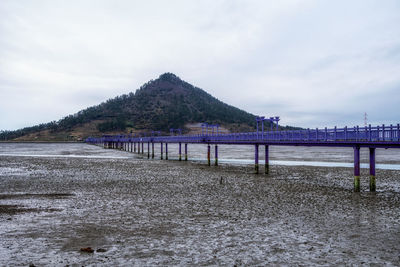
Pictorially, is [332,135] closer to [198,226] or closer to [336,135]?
[336,135]

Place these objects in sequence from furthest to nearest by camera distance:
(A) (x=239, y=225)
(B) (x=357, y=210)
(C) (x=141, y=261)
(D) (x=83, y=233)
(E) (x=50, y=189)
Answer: (E) (x=50, y=189)
(B) (x=357, y=210)
(A) (x=239, y=225)
(D) (x=83, y=233)
(C) (x=141, y=261)

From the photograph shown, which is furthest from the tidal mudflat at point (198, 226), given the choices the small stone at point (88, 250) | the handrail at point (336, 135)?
the handrail at point (336, 135)

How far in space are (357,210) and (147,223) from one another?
9.89m

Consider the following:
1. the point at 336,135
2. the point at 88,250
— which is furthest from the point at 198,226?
the point at 336,135

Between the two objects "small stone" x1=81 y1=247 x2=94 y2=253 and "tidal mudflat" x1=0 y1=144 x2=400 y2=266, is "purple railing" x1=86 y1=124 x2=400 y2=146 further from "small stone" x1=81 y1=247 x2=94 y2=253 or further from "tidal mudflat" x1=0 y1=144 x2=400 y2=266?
"small stone" x1=81 y1=247 x2=94 y2=253

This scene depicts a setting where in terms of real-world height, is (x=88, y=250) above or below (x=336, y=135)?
below

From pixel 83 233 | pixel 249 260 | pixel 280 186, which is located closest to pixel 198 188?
pixel 280 186

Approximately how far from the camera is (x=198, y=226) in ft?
43.3

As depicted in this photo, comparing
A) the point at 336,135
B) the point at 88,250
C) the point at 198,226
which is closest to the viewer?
the point at 88,250

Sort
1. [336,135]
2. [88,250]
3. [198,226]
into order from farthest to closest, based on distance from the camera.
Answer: [336,135]
[198,226]
[88,250]

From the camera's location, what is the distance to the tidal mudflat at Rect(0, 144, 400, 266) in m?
9.79

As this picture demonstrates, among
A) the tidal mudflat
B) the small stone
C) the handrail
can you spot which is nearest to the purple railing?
the handrail

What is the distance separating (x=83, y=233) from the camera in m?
12.1

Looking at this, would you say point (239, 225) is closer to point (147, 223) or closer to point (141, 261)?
point (147, 223)
